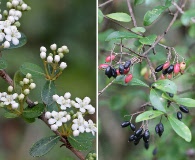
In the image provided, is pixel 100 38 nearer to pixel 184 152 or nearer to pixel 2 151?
pixel 184 152

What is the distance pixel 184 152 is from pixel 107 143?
57 centimetres

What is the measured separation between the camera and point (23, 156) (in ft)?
6.68

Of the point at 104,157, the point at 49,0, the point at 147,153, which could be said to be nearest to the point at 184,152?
the point at 147,153

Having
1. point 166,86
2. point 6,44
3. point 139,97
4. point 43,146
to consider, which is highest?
point 6,44

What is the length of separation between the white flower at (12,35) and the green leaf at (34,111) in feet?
0.46

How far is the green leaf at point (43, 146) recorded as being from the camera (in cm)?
107

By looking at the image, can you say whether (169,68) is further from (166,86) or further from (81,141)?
(81,141)

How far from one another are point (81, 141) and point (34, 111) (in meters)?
0.13

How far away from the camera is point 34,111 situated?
1035 mm

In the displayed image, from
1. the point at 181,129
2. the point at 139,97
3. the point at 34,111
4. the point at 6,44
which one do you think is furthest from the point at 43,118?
the point at 139,97

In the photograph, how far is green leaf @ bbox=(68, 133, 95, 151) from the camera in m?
1.07

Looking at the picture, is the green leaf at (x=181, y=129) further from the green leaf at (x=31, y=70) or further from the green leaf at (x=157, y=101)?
the green leaf at (x=31, y=70)

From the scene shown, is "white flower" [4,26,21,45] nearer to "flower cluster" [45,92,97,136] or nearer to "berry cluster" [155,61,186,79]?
"flower cluster" [45,92,97,136]

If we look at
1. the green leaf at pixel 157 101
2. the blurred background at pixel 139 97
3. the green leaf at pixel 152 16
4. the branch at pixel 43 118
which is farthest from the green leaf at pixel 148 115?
the blurred background at pixel 139 97
